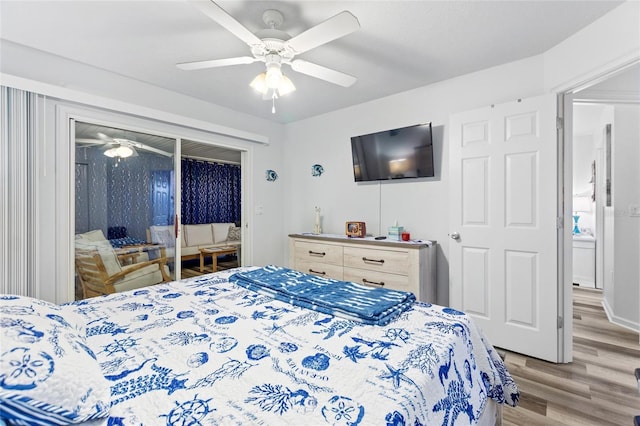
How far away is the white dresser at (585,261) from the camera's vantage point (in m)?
4.32

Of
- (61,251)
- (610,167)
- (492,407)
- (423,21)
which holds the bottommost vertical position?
(492,407)

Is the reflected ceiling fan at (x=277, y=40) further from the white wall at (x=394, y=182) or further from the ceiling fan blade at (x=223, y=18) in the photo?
the white wall at (x=394, y=182)

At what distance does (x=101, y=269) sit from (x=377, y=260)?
261cm

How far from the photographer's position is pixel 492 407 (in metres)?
1.49

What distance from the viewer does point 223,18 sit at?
1.47 m

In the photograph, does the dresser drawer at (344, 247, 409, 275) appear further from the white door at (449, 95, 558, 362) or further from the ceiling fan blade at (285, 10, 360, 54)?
the ceiling fan blade at (285, 10, 360, 54)

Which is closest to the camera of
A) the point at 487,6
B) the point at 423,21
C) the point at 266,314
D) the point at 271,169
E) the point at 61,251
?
the point at 266,314

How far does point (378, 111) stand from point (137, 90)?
2.52m

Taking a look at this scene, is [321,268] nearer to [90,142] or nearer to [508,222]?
[508,222]

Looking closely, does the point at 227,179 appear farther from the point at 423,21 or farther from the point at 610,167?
the point at 610,167

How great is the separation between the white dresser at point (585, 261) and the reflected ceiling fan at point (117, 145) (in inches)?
238

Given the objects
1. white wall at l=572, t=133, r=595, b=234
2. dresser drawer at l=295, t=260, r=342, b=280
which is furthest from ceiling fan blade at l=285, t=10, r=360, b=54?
white wall at l=572, t=133, r=595, b=234

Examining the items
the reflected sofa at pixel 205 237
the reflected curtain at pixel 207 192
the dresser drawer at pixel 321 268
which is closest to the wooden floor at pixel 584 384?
the dresser drawer at pixel 321 268

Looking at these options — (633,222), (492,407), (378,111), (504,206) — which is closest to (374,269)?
(504,206)
